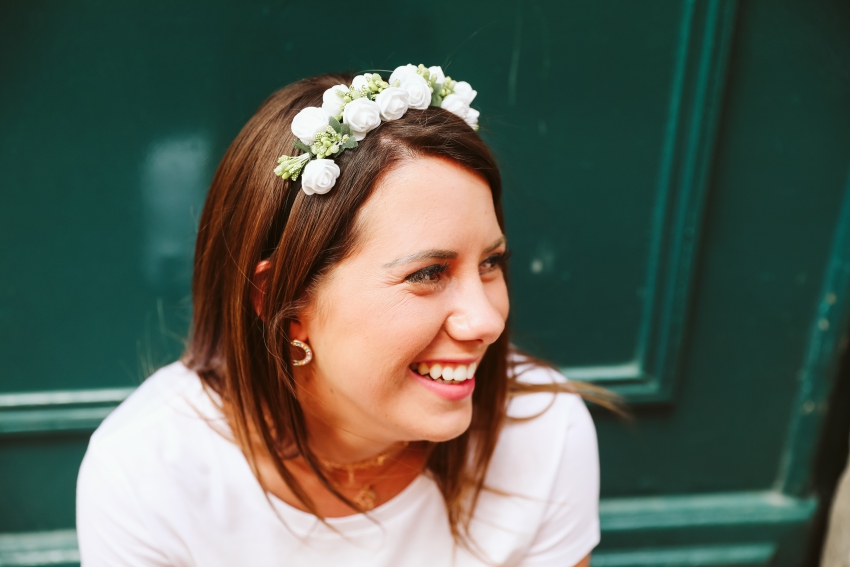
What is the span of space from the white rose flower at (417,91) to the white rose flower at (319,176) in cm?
20

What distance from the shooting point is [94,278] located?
5.85 ft

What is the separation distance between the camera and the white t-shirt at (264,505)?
138cm

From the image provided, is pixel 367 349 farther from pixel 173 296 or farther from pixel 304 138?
pixel 173 296

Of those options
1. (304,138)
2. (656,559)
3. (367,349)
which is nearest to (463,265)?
(367,349)

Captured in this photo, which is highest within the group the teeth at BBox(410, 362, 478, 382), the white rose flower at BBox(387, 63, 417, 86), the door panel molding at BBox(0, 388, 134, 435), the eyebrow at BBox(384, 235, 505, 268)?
the white rose flower at BBox(387, 63, 417, 86)

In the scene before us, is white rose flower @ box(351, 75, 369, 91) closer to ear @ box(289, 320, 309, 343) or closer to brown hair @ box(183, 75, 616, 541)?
brown hair @ box(183, 75, 616, 541)

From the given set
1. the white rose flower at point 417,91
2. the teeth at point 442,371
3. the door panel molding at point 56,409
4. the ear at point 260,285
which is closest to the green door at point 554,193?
the door panel molding at point 56,409

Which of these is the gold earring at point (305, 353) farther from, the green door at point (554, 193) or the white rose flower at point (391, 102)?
the green door at point (554, 193)

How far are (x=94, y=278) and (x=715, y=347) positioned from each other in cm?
172

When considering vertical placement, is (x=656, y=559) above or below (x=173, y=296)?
below

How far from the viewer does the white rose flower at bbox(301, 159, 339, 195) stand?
118 cm

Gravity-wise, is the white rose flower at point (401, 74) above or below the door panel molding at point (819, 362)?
above

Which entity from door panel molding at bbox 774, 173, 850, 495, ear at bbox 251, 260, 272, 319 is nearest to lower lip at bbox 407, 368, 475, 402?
ear at bbox 251, 260, 272, 319

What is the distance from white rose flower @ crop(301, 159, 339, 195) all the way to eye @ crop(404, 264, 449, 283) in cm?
21
